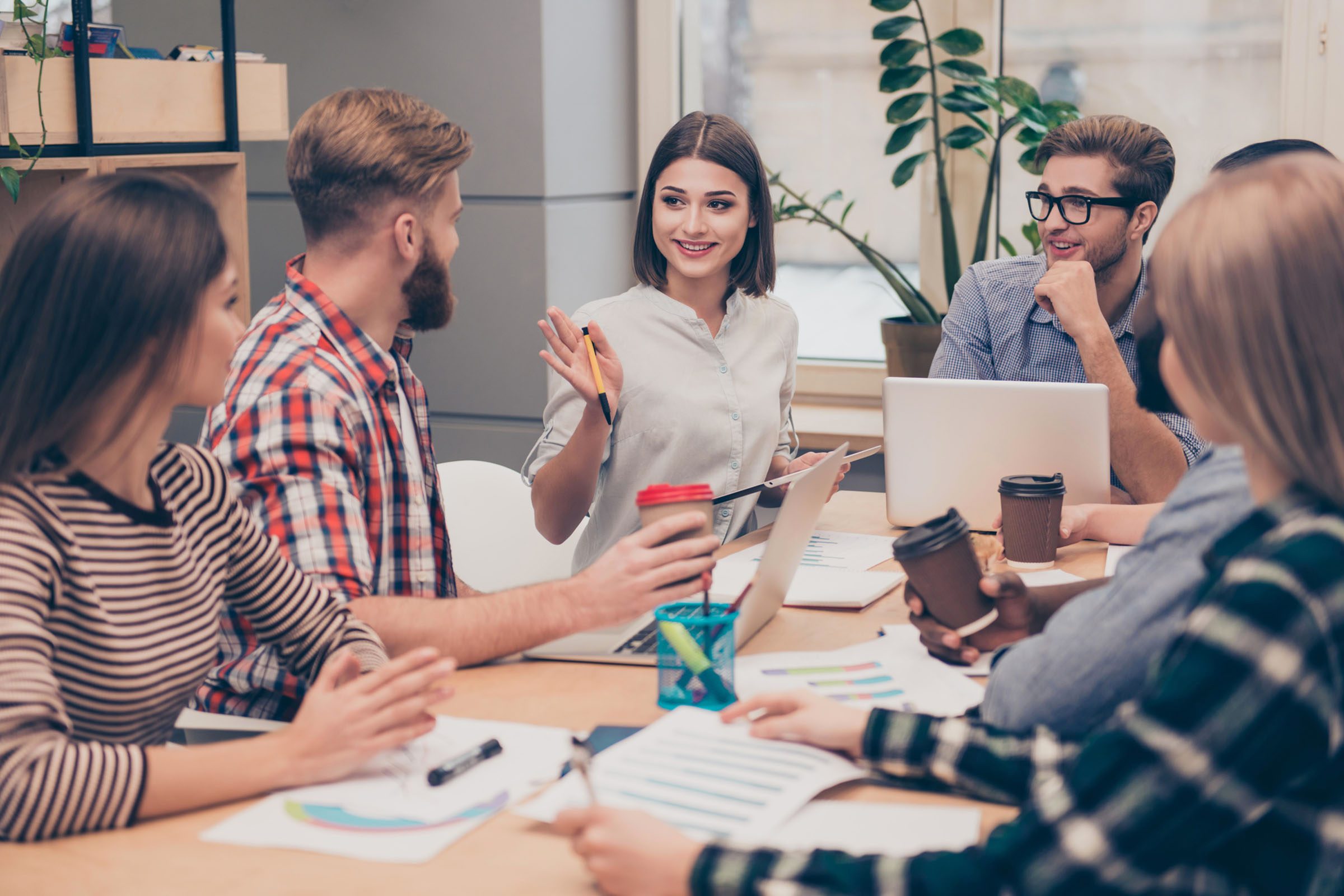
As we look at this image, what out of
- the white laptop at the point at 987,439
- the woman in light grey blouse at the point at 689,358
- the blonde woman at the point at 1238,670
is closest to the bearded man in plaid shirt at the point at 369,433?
the woman in light grey blouse at the point at 689,358

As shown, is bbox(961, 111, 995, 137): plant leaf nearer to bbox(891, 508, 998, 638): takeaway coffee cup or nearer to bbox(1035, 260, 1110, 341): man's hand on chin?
bbox(1035, 260, 1110, 341): man's hand on chin

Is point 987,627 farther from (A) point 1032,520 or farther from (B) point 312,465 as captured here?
(B) point 312,465

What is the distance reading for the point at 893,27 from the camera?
3.19 meters

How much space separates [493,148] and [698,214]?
1.17 m

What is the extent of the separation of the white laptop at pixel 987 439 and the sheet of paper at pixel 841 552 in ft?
0.37

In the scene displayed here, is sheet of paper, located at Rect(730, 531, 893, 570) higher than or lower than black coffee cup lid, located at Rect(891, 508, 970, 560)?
lower

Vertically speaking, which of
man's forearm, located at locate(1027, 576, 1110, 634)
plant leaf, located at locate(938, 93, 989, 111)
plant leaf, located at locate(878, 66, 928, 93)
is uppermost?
plant leaf, located at locate(878, 66, 928, 93)

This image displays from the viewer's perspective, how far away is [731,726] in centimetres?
125

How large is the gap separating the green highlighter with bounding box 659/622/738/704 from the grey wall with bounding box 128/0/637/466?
2088 millimetres

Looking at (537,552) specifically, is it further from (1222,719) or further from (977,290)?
(1222,719)

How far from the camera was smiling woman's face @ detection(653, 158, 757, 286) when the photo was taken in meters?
2.33

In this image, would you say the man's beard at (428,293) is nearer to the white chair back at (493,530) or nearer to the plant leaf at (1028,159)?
the white chair back at (493,530)

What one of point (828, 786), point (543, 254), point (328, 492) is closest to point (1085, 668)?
point (828, 786)

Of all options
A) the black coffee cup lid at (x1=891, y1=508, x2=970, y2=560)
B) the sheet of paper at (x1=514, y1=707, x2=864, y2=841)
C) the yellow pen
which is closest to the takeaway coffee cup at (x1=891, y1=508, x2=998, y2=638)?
the black coffee cup lid at (x1=891, y1=508, x2=970, y2=560)
